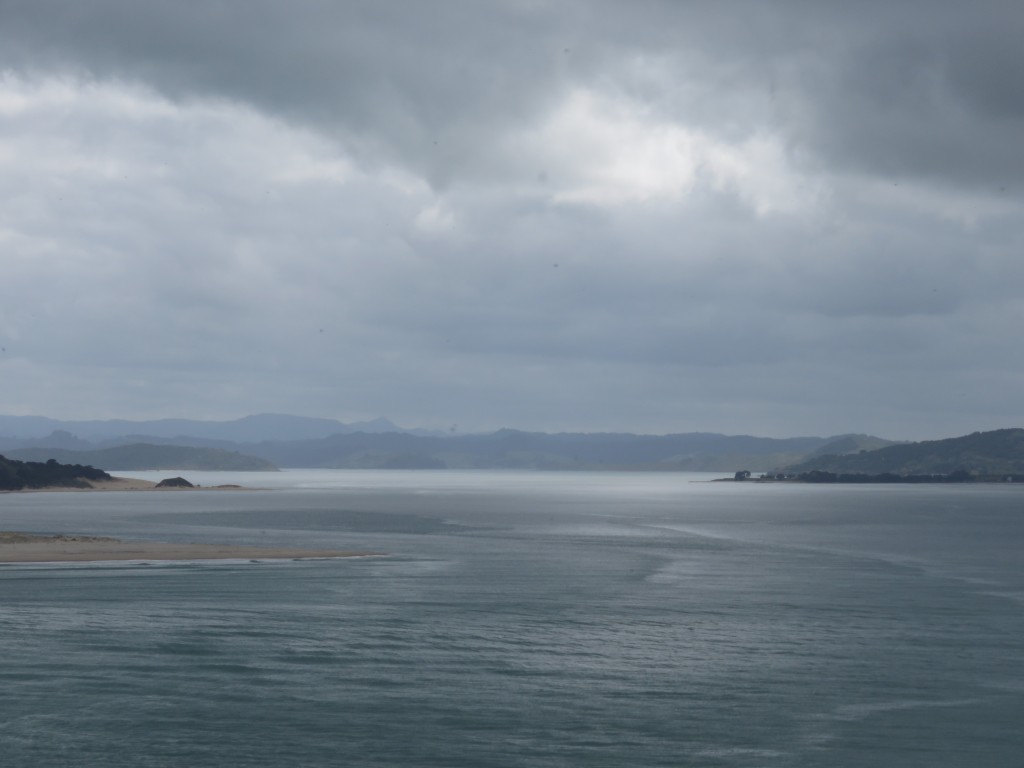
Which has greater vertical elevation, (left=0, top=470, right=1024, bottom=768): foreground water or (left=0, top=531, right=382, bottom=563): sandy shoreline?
(left=0, top=531, right=382, bottom=563): sandy shoreline

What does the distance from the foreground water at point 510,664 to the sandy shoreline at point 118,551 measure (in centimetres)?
540

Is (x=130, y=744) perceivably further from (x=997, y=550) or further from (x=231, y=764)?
(x=997, y=550)

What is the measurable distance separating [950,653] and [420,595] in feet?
90.9

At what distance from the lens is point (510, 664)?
132 ft

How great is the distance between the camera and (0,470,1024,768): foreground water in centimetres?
3019

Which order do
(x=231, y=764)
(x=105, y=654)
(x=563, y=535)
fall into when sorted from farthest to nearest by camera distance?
(x=563, y=535) < (x=105, y=654) < (x=231, y=764)

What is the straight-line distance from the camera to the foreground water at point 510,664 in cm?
3019

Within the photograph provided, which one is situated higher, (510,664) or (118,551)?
(118,551)

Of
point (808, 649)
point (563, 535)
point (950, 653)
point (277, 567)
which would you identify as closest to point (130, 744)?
point (808, 649)

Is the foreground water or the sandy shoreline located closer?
the foreground water

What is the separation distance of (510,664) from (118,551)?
5209 cm

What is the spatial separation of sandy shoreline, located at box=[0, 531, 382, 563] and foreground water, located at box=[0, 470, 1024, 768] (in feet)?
17.7

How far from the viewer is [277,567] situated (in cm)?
7350

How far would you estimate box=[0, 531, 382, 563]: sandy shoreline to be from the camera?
7756 cm
